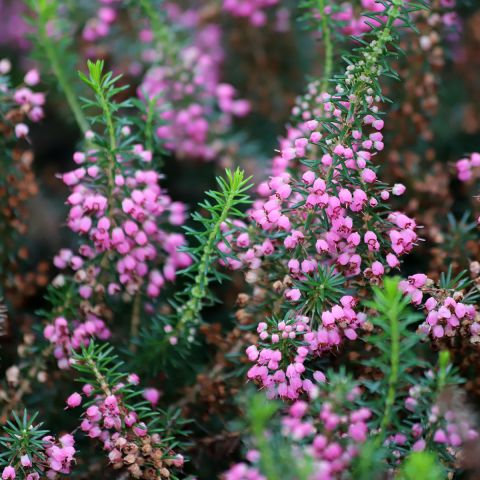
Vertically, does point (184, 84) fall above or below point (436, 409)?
above

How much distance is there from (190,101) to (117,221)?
3.17 feet

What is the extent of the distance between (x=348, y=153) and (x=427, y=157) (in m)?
1.03

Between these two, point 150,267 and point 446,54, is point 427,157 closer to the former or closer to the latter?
point 446,54

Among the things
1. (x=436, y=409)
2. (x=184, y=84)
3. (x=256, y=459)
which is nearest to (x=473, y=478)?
(x=436, y=409)

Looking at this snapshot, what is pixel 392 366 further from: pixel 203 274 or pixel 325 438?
pixel 203 274

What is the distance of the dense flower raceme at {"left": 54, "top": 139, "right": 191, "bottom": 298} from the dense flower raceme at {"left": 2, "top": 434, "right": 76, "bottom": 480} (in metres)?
0.46

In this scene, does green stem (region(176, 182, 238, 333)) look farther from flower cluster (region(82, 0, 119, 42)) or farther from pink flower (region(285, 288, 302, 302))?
flower cluster (region(82, 0, 119, 42))

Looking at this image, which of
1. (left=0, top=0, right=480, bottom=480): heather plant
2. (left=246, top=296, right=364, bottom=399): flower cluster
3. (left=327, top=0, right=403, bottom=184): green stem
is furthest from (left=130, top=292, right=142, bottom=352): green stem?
(left=327, top=0, right=403, bottom=184): green stem

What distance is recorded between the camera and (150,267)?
2.23 m

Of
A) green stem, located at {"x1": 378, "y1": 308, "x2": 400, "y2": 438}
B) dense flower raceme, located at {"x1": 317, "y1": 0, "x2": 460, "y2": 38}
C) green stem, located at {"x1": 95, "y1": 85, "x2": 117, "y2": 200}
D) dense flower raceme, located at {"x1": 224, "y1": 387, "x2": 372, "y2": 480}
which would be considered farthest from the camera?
dense flower raceme, located at {"x1": 317, "y1": 0, "x2": 460, "y2": 38}

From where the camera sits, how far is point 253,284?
196cm

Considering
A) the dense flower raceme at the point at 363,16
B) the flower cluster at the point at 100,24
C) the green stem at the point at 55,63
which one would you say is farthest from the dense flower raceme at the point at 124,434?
the flower cluster at the point at 100,24

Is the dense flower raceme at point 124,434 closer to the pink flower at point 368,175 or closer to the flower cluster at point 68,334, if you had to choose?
the flower cluster at point 68,334

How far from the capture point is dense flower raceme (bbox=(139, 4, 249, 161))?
2758 mm
